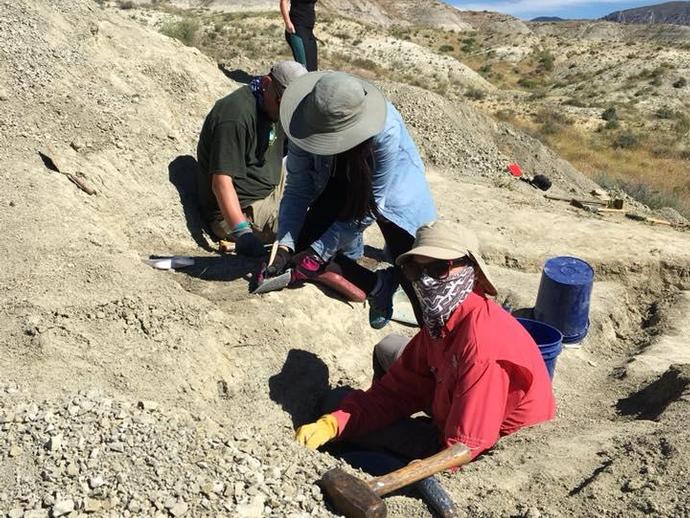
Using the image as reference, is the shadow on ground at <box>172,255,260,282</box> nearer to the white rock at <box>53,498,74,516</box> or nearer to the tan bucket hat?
the tan bucket hat

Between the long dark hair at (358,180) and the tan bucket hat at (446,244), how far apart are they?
0.99 meters

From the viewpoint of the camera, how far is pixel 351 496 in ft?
8.84

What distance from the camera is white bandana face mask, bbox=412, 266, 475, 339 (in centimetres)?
303

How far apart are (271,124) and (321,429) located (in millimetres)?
2601

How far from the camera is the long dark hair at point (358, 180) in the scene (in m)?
3.94

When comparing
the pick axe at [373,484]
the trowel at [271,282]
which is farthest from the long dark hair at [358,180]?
the pick axe at [373,484]

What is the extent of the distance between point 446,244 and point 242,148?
2.52m

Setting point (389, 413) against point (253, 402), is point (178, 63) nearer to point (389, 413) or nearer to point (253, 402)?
point (253, 402)

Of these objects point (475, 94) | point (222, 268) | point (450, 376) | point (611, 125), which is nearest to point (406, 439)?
point (450, 376)

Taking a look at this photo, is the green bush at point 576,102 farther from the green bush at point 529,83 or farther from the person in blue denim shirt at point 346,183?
the person in blue denim shirt at point 346,183

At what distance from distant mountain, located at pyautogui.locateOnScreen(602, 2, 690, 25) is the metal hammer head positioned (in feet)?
536

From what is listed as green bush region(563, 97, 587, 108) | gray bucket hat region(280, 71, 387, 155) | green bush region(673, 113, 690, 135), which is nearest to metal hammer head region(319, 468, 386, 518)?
gray bucket hat region(280, 71, 387, 155)

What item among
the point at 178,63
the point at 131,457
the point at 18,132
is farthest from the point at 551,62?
the point at 131,457

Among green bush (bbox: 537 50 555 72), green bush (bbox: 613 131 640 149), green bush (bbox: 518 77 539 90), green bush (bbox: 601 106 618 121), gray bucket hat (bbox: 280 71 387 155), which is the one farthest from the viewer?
green bush (bbox: 537 50 555 72)
